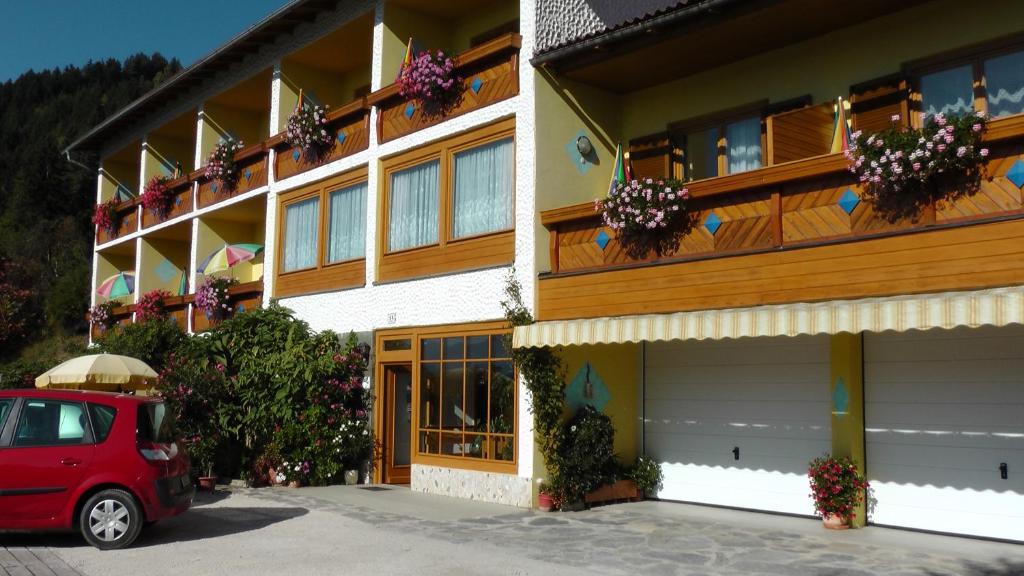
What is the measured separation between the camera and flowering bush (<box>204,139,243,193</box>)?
73.2ft

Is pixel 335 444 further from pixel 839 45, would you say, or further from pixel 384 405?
pixel 839 45

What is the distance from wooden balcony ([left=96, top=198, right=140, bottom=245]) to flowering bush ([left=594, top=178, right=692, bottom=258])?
64.0 ft

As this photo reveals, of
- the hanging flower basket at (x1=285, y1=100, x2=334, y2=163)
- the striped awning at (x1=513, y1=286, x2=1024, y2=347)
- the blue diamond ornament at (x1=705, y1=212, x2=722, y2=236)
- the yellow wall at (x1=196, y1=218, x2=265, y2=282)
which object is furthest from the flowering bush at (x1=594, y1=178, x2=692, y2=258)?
the yellow wall at (x1=196, y1=218, x2=265, y2=282)

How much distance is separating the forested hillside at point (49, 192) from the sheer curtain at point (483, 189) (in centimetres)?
2485

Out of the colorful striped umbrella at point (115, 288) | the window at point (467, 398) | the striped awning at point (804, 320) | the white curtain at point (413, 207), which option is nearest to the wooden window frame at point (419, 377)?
the window at point (467, 398)

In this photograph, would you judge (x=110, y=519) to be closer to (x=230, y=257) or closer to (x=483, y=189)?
(x=483, y=189)

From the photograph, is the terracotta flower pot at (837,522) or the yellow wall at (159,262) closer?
the terracotta flower pot at (837,522)

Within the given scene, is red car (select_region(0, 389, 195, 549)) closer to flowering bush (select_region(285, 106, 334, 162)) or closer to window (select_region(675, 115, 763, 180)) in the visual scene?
window (select_region(675, 115, 763, 180))

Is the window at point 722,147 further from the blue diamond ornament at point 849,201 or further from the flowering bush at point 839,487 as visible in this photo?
the flowering bush at point 839,487

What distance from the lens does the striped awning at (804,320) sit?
29.1 ft

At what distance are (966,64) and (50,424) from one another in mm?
11467

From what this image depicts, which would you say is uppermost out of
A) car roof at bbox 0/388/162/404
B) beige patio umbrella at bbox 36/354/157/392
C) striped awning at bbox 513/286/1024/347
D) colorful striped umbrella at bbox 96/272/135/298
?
colorful striped umbrella at bbox 96/272/135/298

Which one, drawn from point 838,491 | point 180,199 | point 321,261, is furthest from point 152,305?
point 838,491

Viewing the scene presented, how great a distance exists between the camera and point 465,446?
1489 centimetres
